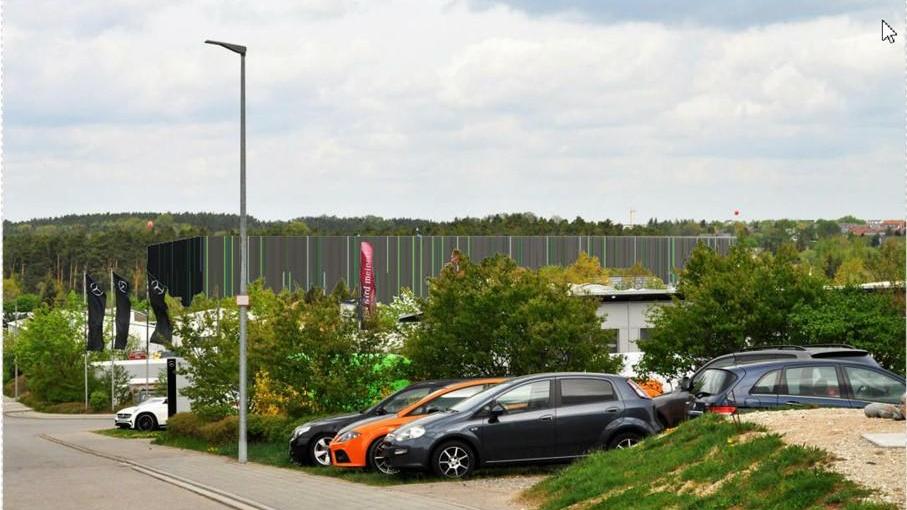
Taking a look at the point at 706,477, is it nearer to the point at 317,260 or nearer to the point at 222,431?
the point at 222,431

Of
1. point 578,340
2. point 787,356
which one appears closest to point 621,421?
point 787,356

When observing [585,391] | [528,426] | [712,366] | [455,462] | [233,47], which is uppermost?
[233,47]

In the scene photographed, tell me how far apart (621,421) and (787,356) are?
3.62m

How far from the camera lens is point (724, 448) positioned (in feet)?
44.2

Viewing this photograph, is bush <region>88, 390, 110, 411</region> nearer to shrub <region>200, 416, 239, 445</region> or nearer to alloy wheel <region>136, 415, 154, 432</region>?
alloy wheel <region>136, 415, 154, 432</region>

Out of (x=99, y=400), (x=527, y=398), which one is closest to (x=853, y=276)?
(x=527, y=398)

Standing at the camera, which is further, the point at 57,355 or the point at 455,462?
the point at 57,355

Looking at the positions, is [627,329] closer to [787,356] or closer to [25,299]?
[787,356]

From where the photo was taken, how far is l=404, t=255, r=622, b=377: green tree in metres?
27.7

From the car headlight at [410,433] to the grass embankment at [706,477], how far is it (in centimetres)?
294

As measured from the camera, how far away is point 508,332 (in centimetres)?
2784

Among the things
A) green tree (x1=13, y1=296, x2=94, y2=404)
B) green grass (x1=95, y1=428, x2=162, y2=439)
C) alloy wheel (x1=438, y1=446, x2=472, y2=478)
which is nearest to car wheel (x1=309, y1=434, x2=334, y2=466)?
alloy wheel (x1=438, y1=446, x2=472, y2=478)

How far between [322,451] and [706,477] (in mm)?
11667

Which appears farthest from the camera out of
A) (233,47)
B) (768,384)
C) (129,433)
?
(129,433)
